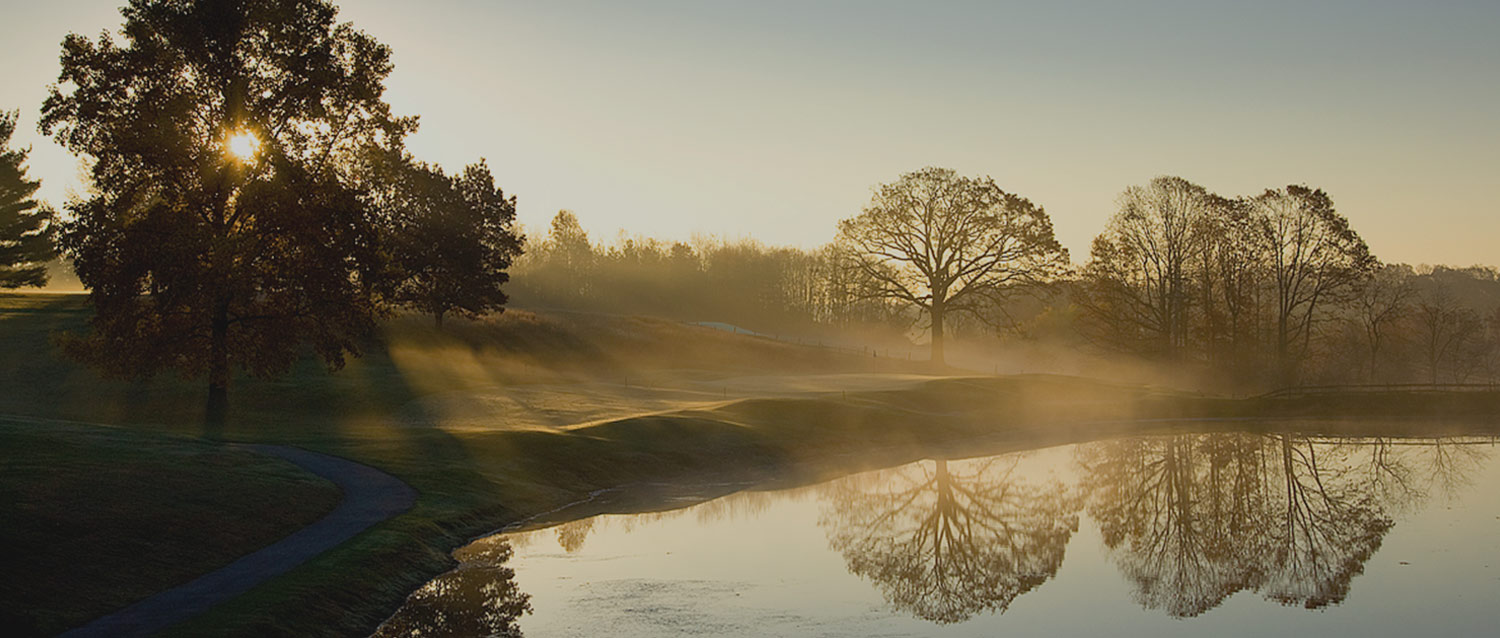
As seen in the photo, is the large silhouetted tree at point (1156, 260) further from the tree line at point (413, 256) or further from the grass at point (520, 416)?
the grass at point (520, 416)

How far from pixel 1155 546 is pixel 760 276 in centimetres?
13523

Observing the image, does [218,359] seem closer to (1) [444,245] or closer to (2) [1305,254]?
(1) [444,245]

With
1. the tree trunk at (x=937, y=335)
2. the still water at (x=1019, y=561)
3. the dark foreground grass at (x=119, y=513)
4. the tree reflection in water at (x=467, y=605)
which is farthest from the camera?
the tree trunk at (x=937, y=335)

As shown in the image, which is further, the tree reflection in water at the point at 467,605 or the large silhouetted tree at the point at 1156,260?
the large silhouetted tree at the point at 1156,260

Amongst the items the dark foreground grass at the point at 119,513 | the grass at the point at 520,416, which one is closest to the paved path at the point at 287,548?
the dark foreground grass at the point at 119,513

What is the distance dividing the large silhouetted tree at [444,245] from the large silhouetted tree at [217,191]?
2858 cm

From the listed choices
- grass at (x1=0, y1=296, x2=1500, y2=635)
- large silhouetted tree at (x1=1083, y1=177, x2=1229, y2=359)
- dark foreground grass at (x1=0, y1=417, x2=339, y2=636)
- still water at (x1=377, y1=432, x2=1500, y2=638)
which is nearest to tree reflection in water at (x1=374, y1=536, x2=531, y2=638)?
still water at (x1=377, y1=432, x2=1500, y2=638)

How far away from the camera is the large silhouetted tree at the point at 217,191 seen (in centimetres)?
3534

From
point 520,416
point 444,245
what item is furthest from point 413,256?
point 520,416

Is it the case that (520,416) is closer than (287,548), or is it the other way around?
(287,548)

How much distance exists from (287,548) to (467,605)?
4.86 meters

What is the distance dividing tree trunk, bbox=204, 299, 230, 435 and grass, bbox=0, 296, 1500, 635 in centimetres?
97

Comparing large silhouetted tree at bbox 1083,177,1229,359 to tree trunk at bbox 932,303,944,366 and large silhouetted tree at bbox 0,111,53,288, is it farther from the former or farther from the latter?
large silhouetted tree at bbox 0,111,53,288

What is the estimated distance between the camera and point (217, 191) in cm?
3697
